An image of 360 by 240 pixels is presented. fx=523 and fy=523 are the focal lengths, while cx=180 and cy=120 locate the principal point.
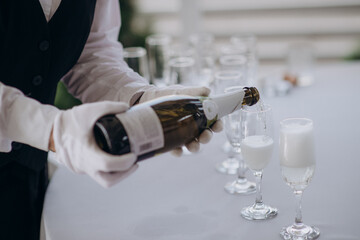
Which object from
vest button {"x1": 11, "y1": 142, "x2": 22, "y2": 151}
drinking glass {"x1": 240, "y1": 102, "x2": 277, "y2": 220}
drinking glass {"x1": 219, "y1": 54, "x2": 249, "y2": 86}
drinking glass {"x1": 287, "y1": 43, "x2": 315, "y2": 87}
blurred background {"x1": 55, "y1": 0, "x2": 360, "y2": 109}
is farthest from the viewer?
blurred background {"x1": 55, "y1": 0, "x2": 360, "y2": 109}

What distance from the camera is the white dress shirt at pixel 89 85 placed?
113 cm

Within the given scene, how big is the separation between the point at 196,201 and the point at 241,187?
0.46 ft

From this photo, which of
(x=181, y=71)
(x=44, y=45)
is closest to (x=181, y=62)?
(x=181, y=71)

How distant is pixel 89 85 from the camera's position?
1.61m

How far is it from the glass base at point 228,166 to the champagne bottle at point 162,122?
1.01 feet

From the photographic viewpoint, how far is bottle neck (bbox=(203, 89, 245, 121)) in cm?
125

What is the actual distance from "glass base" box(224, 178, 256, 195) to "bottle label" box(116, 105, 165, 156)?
411mm

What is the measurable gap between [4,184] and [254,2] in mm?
4409

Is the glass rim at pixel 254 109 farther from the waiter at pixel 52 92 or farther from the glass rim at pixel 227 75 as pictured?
the glass rim at pixel 227 75

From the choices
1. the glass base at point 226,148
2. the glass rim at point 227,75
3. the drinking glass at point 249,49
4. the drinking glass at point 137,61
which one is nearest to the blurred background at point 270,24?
the drinking glass at point 249,49

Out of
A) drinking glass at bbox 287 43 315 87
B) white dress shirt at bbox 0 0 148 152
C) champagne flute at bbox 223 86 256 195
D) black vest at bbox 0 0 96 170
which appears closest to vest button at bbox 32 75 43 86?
black vest at bbox 0 0 96 170

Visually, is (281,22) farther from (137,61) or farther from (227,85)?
(227,85)

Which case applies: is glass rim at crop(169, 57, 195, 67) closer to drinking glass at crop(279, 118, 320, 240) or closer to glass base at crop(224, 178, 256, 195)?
glass base at crop(224, 178, 256, 195)

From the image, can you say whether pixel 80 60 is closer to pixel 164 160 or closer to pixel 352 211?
pixel 164 160
